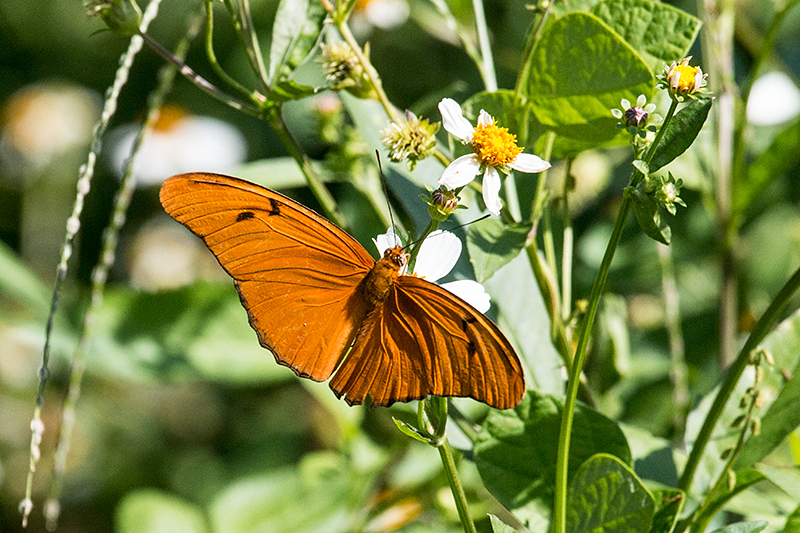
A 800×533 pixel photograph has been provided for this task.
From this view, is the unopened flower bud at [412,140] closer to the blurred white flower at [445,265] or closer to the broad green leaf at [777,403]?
the blurred white flower at [445,265]

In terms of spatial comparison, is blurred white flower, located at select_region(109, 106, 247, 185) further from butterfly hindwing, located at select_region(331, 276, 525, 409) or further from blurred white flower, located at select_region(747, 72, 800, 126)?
butterfly hindwing, located at select_region(331, 276, 525, 409)

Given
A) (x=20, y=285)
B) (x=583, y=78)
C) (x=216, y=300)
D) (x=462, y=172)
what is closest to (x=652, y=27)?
(x=583, y=78)

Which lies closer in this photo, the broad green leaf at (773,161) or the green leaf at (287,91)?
the green leaf at (287,91)

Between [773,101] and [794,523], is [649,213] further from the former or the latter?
[773,101]

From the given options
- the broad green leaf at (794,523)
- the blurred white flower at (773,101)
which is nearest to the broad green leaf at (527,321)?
the broad green leaf at (794,523)

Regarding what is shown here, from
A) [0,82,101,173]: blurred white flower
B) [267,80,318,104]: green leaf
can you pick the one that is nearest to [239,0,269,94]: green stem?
[267,80,318,104]: green leaf

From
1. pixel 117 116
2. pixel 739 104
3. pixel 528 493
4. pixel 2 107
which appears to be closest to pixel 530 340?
pixel 528 493

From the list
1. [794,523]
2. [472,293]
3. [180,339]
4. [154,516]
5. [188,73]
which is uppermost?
[188,73]
